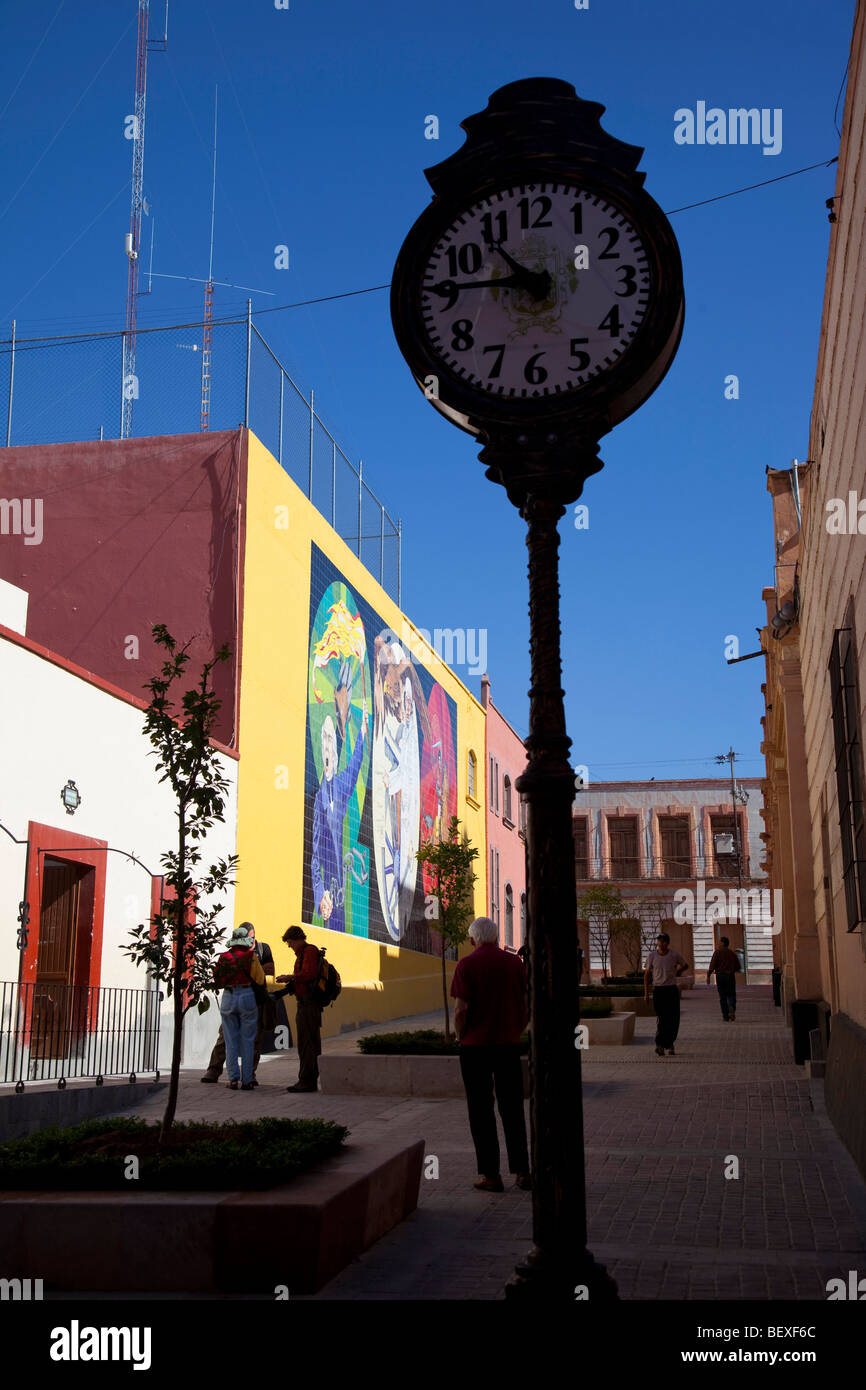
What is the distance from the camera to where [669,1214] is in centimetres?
666

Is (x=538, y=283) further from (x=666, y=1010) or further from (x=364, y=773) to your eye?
(x=364, y=773)

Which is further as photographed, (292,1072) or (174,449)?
(174,449)

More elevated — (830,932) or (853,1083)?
(830,932)

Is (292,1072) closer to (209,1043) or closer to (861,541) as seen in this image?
(209,1043)

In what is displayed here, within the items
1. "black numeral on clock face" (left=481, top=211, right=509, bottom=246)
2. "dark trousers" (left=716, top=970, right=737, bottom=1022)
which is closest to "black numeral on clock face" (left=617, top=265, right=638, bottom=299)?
"black numeral on clock face" (left=481, top=211, right=509, bottom=246)

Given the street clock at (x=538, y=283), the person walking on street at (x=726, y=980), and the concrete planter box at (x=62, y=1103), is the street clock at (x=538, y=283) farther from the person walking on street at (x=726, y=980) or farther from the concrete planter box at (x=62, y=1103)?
the person walking on street at (x=726, y=980)

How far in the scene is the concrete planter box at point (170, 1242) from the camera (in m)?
4.98

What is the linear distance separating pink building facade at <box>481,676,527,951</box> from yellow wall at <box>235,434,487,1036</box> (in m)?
17.2

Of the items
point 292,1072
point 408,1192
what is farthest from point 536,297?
point 292,1072

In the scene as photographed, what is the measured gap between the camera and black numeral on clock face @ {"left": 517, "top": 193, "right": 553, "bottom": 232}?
165 inches

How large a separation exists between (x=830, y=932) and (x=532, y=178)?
9999mm

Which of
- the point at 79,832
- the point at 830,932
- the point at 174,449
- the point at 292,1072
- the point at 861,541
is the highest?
the point at 174,449

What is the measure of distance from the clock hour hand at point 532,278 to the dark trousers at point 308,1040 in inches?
391
